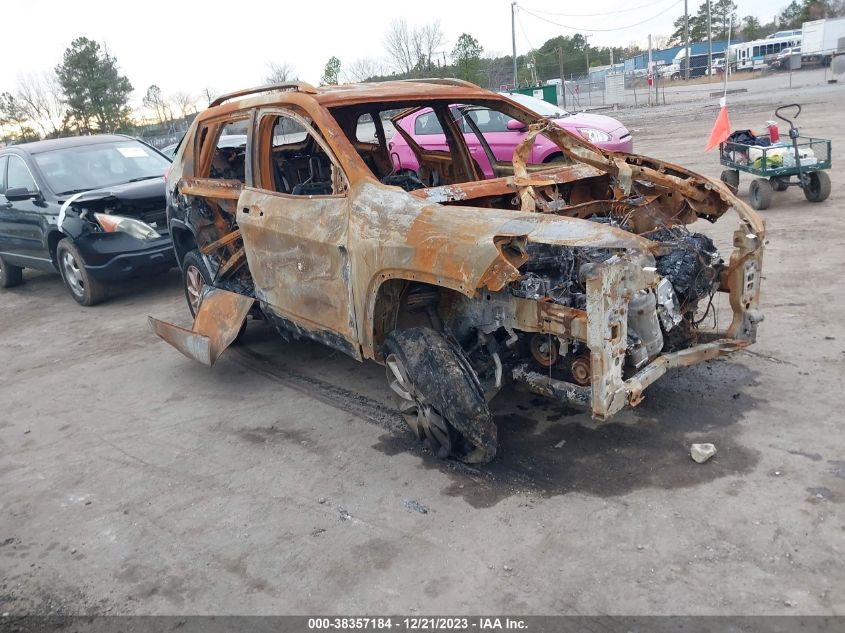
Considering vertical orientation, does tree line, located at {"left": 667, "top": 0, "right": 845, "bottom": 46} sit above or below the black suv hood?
above

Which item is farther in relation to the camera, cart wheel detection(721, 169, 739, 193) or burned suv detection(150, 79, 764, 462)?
cart wheel detection(721, 169, 739, 193)

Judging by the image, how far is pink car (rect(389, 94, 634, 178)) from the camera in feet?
21.5

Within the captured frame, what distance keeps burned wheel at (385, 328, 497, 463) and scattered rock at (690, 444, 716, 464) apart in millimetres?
1025

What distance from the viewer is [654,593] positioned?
2678 mm

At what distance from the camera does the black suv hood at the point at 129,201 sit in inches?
301

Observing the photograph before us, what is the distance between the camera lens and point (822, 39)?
4228cm

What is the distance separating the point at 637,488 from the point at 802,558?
78 cm

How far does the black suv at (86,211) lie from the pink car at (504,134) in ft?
9.84

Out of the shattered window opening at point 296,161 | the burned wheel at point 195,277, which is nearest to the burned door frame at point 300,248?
the shattered window opening at point 296,161

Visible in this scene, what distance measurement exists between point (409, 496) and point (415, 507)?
4.5 inches

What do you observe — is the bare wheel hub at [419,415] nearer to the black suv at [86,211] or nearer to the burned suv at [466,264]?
the burned suv at [466,264]

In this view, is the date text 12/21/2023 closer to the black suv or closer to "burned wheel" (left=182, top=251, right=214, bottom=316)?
"burned wheel" (left=182, top=251, right=214, bottom=316)

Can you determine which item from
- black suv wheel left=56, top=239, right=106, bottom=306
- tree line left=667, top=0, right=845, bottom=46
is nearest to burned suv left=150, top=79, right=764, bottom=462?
black suv wheel left=56, top=239, right=106, bottom=306

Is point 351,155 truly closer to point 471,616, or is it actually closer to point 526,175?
point 526,175
